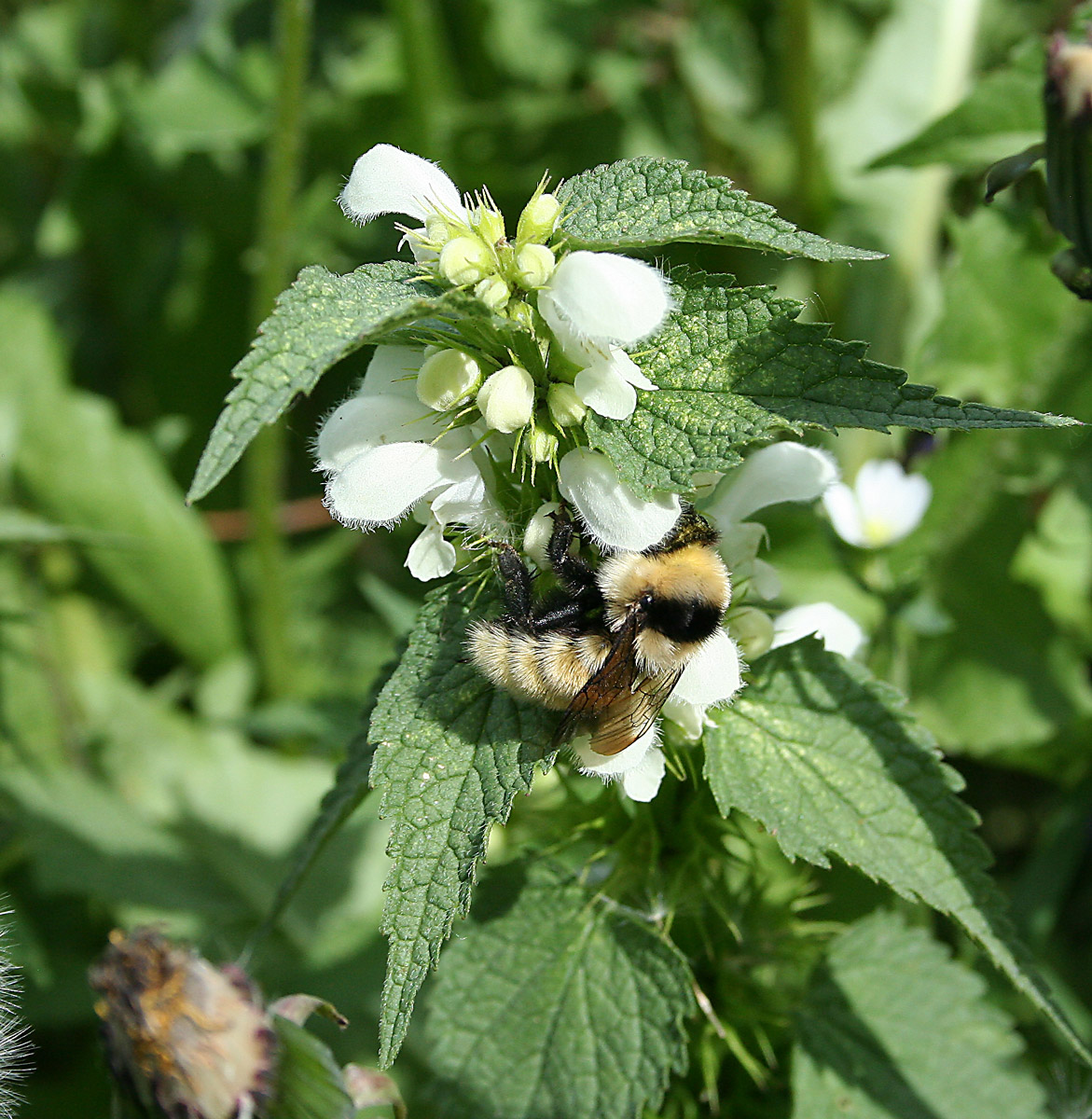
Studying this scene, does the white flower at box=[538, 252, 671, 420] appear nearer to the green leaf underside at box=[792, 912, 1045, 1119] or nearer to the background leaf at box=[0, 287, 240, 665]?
the green leaf underside at box=[792, 912, 1045, 1119]

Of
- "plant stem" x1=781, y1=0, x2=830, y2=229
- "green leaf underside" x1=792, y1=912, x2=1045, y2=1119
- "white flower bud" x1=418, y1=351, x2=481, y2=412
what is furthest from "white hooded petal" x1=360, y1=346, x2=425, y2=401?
"plant stem" x1=781, y1=0, x2=830, y2=229

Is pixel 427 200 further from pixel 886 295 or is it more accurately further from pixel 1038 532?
pixel 886 295

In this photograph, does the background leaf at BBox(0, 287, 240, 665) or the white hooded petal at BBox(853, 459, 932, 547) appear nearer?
the white hooded petal at BBox(853, 459, 932, 547)

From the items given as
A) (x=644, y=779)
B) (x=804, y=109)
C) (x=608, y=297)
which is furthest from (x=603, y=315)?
(x=804, y=109)

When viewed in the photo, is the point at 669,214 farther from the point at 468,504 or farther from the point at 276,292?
the point at 276,292

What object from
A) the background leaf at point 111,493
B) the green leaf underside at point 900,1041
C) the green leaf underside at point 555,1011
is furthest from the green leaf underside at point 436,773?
the background leaf at point 111,493
